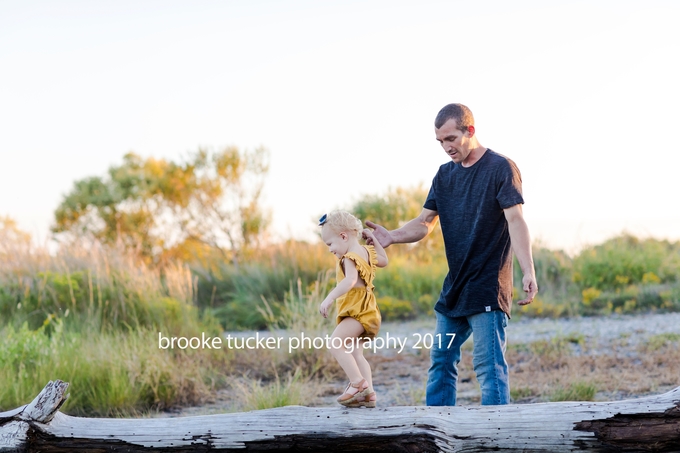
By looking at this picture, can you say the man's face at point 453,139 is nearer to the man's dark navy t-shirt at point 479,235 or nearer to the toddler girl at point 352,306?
the man's dark navy t-shirt at point 479,235

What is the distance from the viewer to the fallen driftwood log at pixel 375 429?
3543 mm

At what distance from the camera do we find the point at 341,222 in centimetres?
377

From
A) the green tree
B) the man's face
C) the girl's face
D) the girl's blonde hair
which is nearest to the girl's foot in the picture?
the girl's face

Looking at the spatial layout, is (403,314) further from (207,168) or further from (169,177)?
(169,177)

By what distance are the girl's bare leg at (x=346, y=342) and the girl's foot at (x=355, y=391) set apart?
0.09 ft

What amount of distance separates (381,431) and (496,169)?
1541mm

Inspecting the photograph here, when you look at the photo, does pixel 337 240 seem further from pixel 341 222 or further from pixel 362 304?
pixel 362 304

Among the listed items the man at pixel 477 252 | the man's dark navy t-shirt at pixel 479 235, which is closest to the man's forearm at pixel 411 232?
the man at pixel 477 252

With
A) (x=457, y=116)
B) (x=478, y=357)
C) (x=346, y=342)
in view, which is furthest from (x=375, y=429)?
(x=457, y=116)

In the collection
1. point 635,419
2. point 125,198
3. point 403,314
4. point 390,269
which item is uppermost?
point 125,198

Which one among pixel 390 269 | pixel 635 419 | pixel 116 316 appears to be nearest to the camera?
pixel 635 419

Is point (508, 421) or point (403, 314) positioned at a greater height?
point (403, 314)

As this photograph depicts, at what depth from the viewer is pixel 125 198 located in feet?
88.5

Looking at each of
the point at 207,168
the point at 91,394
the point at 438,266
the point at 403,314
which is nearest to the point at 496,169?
the point at 91,394
